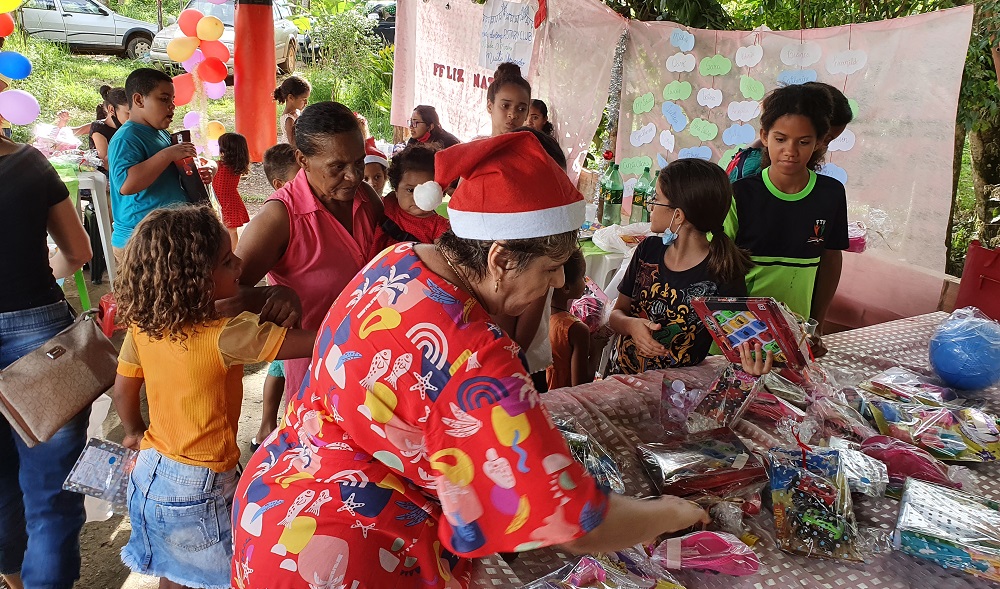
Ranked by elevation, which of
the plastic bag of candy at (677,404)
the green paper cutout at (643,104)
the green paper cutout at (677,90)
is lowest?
the plastic bag of candy at (677,404)

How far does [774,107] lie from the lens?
7.55 feet

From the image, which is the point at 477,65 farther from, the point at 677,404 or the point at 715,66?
the point at 677,404

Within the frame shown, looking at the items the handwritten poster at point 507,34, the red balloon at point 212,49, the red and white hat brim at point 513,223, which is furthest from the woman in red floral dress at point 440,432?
the red balloon at point 212,49

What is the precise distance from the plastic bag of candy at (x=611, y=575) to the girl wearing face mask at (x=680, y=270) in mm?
850

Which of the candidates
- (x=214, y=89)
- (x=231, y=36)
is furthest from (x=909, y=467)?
(x=231, y=36)

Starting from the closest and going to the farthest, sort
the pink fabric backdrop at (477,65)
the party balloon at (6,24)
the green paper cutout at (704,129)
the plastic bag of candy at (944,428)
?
the plastic bag of candy at (944,428) → the party balloon at (6,24) → the green paper cutout at (704,129) → the pink fabric backdrop at (477,65)

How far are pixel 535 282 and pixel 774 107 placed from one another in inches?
64.4

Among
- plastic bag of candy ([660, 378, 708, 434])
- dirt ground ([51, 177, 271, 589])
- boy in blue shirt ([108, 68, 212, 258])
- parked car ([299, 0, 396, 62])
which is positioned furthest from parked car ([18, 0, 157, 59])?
plastic bag of candy ([660, 378, 708, 434])

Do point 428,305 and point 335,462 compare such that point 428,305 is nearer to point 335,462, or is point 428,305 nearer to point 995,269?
point 335,462

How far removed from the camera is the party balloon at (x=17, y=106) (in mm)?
4574

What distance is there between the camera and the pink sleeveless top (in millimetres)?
1974

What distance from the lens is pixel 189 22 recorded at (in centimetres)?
Answer: 630

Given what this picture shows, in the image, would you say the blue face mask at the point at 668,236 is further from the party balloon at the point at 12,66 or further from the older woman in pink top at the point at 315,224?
the party balloon at the point at 12,66

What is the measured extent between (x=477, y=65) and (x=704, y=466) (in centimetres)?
542
